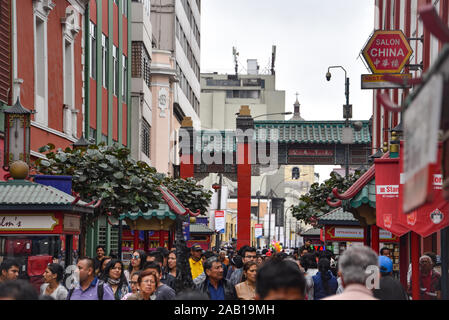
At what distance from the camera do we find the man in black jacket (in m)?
12.5

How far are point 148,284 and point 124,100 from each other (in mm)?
35900

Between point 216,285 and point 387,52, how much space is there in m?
12.5

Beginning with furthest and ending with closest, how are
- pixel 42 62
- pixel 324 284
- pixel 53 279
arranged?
1. pixel 42 62
2. pixel 324 284
3. pixel 53 279

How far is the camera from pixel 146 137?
54469 millimetres

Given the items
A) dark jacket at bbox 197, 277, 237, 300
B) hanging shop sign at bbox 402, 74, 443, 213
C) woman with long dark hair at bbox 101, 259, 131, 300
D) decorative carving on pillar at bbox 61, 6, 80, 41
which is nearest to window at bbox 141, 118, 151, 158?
decorative carving on pillar at bbox 61, 6, 80, 41

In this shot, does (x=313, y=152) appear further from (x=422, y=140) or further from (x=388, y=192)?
(x=422, y=140)

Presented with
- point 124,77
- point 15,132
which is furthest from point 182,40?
point 15,132

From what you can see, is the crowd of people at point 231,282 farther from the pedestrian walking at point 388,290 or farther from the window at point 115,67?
the window at point 115,67

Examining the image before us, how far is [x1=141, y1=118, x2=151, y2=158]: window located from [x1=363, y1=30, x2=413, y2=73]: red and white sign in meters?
28.4

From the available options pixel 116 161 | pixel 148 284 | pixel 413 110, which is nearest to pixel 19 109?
pixel 116 161

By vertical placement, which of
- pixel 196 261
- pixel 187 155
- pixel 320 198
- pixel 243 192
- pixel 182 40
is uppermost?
pixel 182 40

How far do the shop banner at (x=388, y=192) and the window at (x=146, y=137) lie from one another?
123 feet

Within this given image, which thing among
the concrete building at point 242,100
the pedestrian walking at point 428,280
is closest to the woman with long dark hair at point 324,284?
the pedestrian walking at point 428,280

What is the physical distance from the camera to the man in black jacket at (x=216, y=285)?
1254 centimetres
